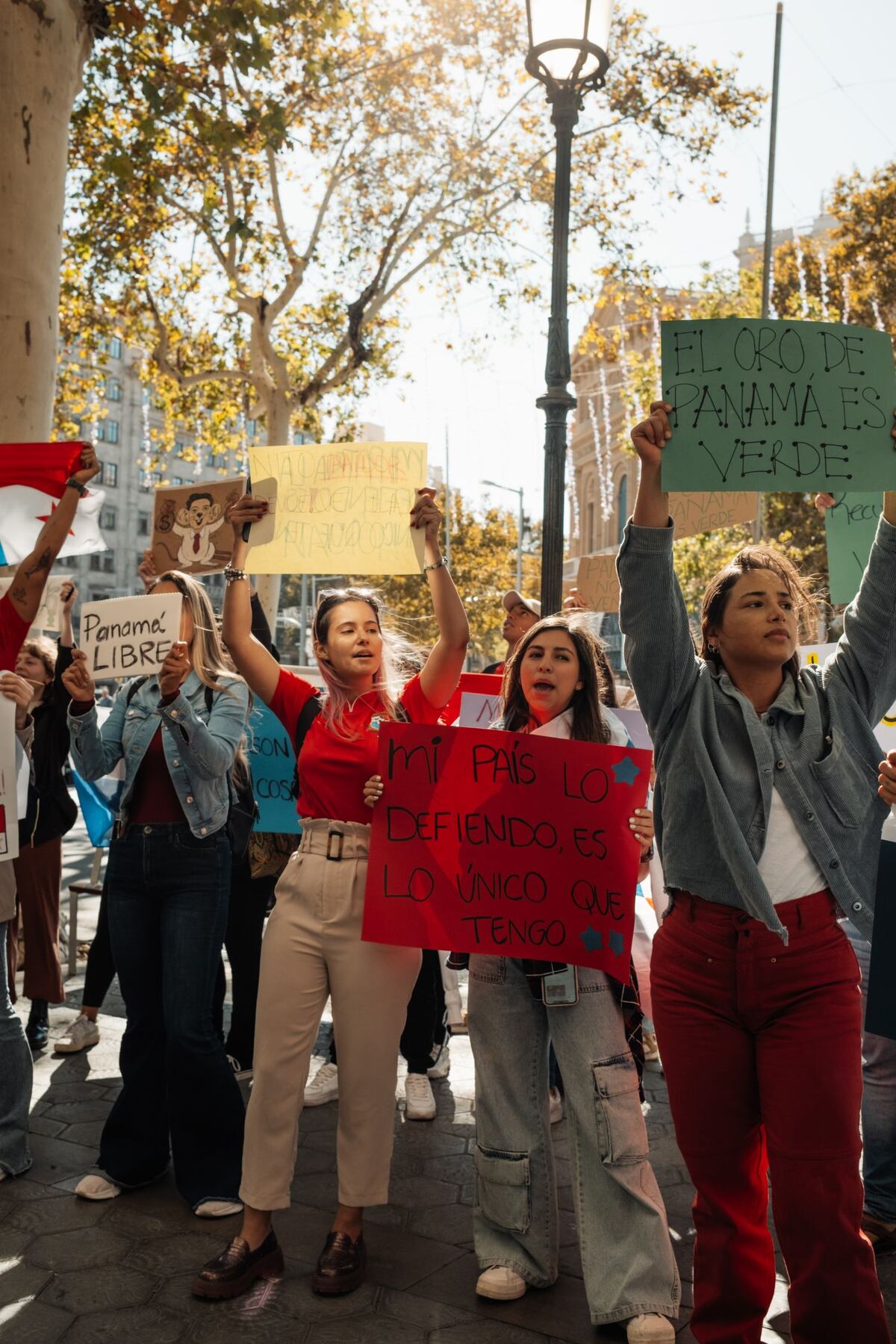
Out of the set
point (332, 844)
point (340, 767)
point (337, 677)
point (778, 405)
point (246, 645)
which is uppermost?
point (778, 405)

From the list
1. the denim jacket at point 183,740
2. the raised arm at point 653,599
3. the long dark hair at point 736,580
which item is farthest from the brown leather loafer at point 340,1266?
the long dark hair at point 736,580

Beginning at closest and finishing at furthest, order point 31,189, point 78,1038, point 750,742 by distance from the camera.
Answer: point 750,742
point 78,1038
point 31,189

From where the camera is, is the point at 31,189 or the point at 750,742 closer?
the point at 750,742

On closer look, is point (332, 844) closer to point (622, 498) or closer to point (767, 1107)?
point (767, 1107)

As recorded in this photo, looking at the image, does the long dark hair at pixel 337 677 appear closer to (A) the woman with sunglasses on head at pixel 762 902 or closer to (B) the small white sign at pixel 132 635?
(B) the small white sign at pixel 132 635

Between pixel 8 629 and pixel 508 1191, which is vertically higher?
pixel 8 629

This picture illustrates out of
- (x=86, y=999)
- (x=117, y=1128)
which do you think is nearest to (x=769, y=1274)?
(x=117, y=1128)

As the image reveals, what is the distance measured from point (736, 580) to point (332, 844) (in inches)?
57.7

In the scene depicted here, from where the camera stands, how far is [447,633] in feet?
12.5

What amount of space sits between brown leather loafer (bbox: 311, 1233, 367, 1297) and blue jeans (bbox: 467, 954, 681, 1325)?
0.36m

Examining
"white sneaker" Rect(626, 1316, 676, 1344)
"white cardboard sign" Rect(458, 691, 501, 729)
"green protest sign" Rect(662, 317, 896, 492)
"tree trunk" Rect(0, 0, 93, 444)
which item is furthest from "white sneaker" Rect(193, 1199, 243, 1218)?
"tree trunk" Rect(0, 0, 93, 444)

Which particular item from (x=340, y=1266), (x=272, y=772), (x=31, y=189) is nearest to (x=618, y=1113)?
(x=340, y=1266)

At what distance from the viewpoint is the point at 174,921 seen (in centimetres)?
409

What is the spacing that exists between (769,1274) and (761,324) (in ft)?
7.89
